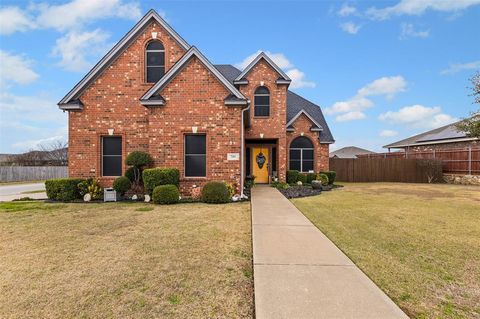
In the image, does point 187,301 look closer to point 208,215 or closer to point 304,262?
point 304,262

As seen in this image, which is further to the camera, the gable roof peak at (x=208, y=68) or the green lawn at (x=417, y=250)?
the gable roof peak at (x=208, y=68)

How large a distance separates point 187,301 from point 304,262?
1948mm

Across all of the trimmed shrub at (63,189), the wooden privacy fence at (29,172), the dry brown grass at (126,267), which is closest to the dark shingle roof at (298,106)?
the trimmed shrub at (63,189)

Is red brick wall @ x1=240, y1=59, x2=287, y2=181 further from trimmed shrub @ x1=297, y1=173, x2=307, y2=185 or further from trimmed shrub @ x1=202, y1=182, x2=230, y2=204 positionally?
trimmed shrub @ x1=202, y1=182, x2=230, y2=204

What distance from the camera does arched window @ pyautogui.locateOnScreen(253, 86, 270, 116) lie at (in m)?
15.8

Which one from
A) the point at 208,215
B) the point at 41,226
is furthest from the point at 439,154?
the point at 41,226

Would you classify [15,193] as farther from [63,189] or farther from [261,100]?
[261,100]

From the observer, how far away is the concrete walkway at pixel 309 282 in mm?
2801

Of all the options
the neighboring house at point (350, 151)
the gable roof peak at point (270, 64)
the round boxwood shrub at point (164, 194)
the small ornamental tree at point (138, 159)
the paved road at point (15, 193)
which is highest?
the gable roof peak at point (270, 64)

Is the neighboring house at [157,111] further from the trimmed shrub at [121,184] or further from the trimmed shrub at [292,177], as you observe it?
the trimmed shrub at [292,177]

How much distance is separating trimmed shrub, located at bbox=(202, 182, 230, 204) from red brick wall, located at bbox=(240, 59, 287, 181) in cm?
648

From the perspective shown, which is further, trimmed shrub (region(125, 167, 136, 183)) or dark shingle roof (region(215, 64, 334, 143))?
dark shingle roof (region(215, 64, 334, 143))

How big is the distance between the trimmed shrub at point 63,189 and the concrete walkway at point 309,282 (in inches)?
343

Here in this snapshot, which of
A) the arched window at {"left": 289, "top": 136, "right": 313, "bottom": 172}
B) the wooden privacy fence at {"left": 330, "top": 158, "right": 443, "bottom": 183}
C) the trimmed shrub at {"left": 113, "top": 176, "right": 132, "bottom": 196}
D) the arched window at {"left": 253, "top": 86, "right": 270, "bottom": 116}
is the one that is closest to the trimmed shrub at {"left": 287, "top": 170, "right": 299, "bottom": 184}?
the arched window at {"left": 289, "top": 136, "right": 313, "bottom": 172}
